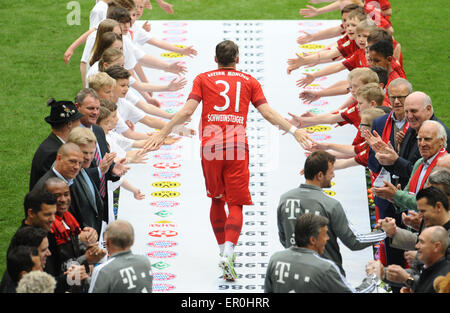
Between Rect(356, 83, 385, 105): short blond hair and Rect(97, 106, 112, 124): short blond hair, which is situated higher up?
Rect(356, 83, 385, 105): short blond hair

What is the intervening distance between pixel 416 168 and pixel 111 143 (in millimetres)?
3078

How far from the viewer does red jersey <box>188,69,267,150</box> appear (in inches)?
316

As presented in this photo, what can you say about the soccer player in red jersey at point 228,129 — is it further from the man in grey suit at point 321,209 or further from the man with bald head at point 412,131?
the man in grey suit at point 321,209

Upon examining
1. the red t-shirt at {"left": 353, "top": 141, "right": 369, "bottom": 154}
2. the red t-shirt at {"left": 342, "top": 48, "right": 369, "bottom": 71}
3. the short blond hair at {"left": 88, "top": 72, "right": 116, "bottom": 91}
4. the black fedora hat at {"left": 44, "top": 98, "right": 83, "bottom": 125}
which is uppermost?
the red t-shirt at {"left": 342, "top": 48, "right": 369, "bottom": 71}

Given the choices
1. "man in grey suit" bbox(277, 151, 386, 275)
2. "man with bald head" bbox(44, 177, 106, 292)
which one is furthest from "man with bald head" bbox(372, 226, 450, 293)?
"man with bald head" bbox(44, 177, 106, 292)

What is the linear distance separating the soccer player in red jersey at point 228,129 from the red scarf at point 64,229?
181 cm

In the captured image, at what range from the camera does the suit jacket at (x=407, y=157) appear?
→ 7.35 m

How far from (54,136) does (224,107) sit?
1727mm

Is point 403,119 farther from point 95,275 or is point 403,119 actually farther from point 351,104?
point 95,275

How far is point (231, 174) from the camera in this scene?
8.02 meters

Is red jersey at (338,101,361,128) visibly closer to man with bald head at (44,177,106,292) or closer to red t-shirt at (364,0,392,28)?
red t-shirt at (364,0,392,28)

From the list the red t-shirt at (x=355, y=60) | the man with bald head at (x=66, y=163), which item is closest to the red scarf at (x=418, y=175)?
the man with bald head at (x=66, y=163)

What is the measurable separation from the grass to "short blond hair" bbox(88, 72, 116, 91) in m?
1.79
